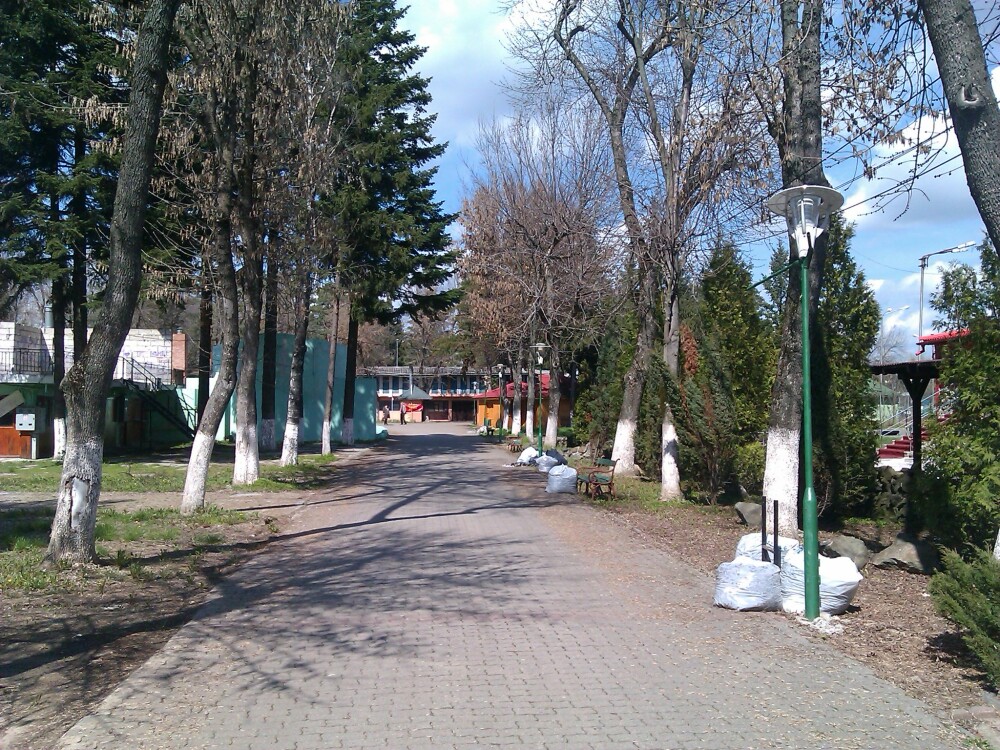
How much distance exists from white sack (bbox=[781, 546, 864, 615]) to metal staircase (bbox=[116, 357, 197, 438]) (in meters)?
29.8

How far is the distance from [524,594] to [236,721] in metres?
4.18

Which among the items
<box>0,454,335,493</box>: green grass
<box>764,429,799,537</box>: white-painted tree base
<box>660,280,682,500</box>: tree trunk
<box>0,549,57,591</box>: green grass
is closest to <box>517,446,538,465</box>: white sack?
<box>0,454,335,493</box>: green grass

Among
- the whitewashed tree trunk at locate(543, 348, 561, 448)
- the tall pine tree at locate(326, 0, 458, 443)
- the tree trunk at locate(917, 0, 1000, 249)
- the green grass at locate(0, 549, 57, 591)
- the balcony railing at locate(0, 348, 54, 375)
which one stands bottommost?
the green grass at locate(0, 549, 57, 591)

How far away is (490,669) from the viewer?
648 centimetres

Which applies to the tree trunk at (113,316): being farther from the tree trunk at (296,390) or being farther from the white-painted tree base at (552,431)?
the white-painted tree base at (552,431)

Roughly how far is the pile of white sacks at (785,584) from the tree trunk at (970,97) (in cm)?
338

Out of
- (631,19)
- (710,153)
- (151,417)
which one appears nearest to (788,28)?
(710,153)

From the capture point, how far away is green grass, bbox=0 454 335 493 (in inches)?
765

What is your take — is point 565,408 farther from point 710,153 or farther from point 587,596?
point 587,596

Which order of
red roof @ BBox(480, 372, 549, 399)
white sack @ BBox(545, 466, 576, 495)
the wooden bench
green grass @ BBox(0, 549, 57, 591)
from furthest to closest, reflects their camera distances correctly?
red roof @ BBox(480, 372, 549, 399) → white sack @ BBox(545, 466, 576, 495) → the wooden bench → green grass @ BBox(0, 549, 57, 591)

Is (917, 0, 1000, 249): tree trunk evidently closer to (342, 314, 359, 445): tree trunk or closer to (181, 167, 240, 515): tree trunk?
(181, 167, 240, 515): tree trunk

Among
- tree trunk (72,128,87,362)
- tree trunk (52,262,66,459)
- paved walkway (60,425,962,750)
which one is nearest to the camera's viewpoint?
paved walkway (60,425,962,750)

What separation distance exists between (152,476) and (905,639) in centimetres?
1900

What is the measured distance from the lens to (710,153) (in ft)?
50.9
